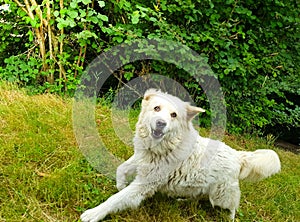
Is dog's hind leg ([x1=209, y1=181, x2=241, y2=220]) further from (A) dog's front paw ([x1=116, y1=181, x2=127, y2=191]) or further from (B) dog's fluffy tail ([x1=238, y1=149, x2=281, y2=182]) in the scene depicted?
(A) dog's front paw ([x1=116, y1=181, x2=127, y2=191])

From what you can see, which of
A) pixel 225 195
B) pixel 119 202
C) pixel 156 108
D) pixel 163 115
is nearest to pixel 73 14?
pixel 156 108

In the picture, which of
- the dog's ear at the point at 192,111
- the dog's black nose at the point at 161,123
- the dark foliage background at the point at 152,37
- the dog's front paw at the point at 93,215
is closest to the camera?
the dog's black nose at the point at 161,123

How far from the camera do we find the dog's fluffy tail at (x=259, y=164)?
287 centimetres

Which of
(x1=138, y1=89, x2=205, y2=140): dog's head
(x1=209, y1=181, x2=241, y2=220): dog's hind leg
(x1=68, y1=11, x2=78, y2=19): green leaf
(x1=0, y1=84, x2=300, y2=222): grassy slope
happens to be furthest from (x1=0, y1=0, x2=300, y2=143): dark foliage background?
(x1=209, y1=181, x2=241, y2=220): dog's hind leg

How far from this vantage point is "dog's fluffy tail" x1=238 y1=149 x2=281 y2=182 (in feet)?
9.40

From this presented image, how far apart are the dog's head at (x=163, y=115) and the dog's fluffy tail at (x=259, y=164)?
66 centimetres

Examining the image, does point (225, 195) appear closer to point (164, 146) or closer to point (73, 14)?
point (164, 146)

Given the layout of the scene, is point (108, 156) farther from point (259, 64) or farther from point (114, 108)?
point (259, 64)

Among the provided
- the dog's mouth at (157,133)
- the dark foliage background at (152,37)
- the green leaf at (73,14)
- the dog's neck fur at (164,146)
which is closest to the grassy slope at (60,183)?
the dog's neck fur at (164,146)

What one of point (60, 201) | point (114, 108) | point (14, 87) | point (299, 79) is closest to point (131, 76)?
point (114, 108)

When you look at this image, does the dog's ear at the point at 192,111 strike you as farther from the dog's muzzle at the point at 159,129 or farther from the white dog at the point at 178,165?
the dog's muzzle at the point at 159,129

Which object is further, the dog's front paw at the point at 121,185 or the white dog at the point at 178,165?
the dog's front paw at the point at 121,185

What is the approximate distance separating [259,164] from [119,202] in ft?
4.01

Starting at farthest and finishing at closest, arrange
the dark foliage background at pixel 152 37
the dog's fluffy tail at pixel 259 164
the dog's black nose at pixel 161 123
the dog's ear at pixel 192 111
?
1. the dark foliage background at pixel 152 37
2. the dog's fluffy tail at pixel 259 164
3. the dog's ear at pixel 192 111
4. the dog's black nose at pixel 161 123
